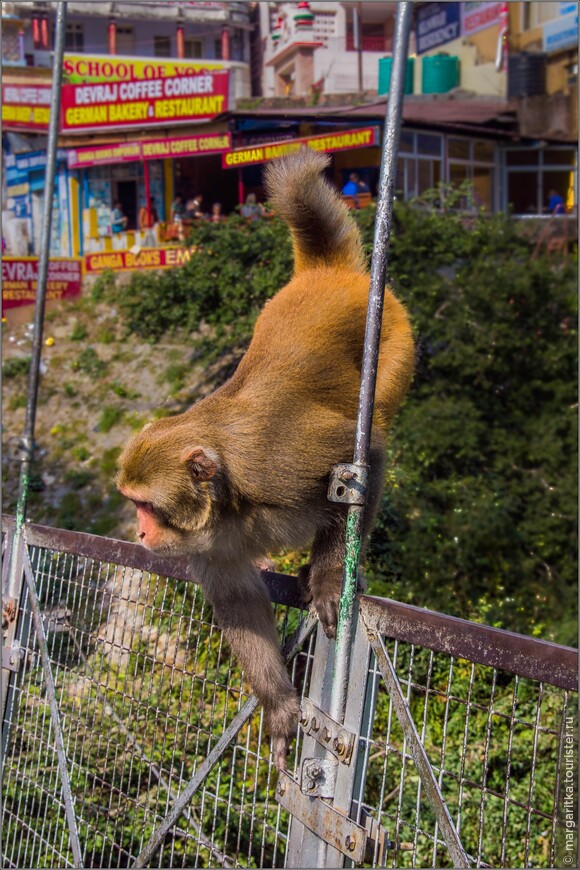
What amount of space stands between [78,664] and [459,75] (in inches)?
967

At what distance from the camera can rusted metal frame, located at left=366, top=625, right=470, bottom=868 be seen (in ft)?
6.34

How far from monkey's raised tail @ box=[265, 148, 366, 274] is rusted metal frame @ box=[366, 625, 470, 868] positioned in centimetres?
199

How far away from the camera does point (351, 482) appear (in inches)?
89.0

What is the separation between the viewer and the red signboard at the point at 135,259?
16828 mm

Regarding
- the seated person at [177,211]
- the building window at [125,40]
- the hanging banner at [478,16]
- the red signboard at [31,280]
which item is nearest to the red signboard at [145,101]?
the seated person at [177,211]

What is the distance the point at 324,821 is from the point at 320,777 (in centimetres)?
10

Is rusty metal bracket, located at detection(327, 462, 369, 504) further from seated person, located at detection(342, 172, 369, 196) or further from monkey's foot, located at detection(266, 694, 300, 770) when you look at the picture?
seated person, located at detection(342, 172, 369, 196)

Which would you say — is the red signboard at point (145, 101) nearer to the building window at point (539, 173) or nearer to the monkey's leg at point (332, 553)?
the building window at point (539, 173)

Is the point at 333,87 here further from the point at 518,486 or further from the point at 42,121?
the point at 518,486

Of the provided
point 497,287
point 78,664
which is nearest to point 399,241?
point 497,287

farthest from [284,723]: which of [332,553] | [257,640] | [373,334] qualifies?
[373,334]

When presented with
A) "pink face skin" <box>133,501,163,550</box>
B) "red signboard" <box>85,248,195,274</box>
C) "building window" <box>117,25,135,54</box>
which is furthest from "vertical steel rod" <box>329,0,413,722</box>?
"building window" <box>117,25,135,54</box>

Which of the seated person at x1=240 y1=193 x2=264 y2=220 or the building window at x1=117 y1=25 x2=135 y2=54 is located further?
the building window at x1=117 y1=25 x2=135 y2=54

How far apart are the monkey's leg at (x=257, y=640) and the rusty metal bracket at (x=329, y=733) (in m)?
0.41
